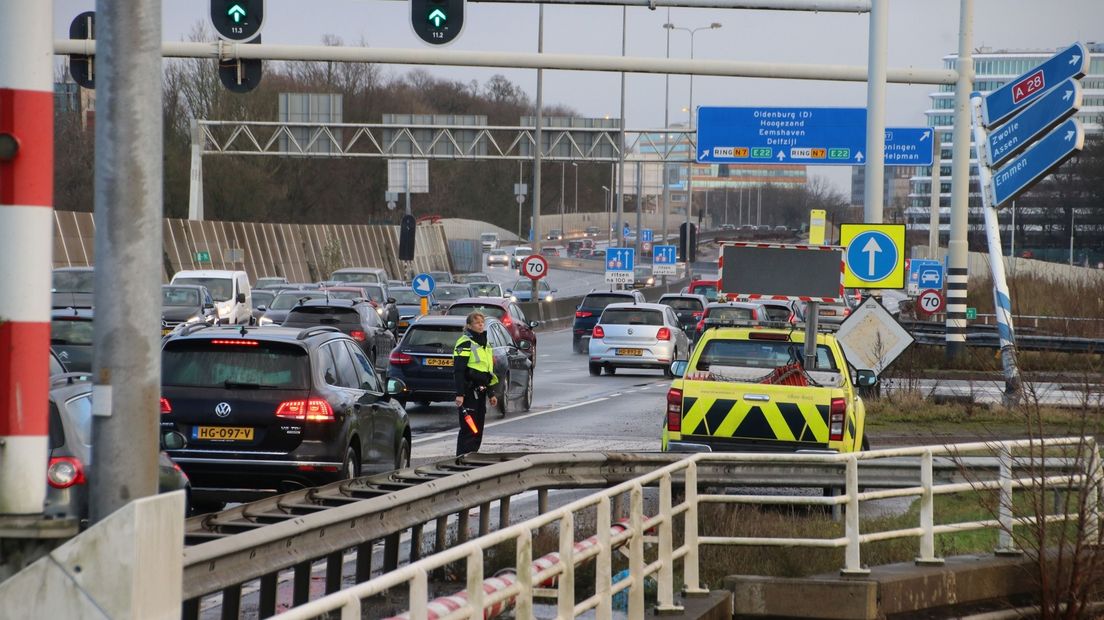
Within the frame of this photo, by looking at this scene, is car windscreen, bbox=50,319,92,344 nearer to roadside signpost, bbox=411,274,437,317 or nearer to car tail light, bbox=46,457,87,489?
car tail light, bbox=46,457,87,489

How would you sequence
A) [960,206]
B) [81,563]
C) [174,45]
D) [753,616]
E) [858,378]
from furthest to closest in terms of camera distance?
[960,206]
[174,45]
[858,378]
[753,616]
[81,563]

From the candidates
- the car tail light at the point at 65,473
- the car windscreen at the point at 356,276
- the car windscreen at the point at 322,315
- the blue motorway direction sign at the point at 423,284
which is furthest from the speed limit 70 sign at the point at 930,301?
the car tail light at the point at 65,473

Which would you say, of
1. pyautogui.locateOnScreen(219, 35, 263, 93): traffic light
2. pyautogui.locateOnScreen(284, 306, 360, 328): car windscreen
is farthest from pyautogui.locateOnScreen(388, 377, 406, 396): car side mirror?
pyautogui.locateOnScreen(284, 306, 360, 328): car windscreen

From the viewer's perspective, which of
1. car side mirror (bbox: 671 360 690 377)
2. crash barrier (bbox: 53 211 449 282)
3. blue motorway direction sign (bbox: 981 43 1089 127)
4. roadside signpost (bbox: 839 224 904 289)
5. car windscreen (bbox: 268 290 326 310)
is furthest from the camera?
crash barrier (bbox: 53 211 449 282)

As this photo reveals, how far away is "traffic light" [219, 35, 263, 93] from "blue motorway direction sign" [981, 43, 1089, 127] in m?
10.2

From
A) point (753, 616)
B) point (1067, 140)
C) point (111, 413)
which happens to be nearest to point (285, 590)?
point (753, 616)

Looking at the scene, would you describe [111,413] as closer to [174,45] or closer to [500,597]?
[500,597]

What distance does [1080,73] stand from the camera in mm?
21203

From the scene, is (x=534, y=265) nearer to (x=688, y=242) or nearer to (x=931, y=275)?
(x=688, y=242)

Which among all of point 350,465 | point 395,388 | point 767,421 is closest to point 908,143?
point 767,421

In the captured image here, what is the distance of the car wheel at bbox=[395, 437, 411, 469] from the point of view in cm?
1535

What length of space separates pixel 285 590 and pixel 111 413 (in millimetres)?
5948

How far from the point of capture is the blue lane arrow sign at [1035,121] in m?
20.5

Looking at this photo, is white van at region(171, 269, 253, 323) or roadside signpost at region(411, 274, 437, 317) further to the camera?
roadside signpost at region(411, 274, 437, 317)
